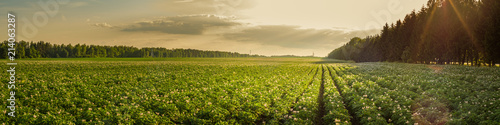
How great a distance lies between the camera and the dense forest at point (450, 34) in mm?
33500

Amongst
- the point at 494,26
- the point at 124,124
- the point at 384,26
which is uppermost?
the point at 384,26

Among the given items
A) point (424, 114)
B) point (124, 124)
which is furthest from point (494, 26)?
point (124, 124)

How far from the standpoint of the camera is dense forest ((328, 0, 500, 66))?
3350 cm

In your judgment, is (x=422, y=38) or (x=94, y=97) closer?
(x=94, y=97)

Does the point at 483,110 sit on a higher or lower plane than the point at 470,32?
lower

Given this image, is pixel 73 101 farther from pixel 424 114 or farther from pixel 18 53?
pixel 18 53

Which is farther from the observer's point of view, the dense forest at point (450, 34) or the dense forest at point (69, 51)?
the dense forest at point (69, 51)

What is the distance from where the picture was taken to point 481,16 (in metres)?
35.6

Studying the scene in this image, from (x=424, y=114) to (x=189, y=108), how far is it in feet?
34.7

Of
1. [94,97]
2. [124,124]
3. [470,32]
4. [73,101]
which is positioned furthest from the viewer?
[470,32]

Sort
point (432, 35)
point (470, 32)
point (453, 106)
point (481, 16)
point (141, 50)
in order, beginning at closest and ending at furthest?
1. point (453, 106)
2. point (481, 16)
3. point (470, 32)
4. point (432, 35)
5. point (141, 50)

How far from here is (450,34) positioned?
45.3 metres

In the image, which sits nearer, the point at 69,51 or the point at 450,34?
the point at 450,34

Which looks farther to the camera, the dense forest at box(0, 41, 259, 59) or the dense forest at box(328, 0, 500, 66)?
the dense forest at box(0, 41, 259, 59)
